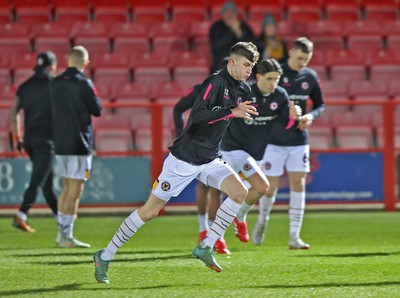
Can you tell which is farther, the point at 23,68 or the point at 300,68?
the point at 23,68

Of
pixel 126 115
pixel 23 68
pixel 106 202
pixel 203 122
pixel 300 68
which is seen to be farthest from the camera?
pixel 23 68

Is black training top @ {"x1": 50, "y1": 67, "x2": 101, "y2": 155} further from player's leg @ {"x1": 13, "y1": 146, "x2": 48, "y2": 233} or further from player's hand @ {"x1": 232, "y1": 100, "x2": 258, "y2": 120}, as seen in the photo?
player's hand @ {"x1": 232, "y1": 100, "x2": 258, "y2": 120}

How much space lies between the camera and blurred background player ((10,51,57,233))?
12.1 meters

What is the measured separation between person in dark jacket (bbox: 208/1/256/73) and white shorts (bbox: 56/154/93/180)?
5351 mm

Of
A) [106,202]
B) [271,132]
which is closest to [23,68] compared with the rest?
[106,202]

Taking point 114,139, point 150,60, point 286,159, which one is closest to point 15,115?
point 286,159

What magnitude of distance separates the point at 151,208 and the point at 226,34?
27.6ft

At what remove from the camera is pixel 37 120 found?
1228 centimetres

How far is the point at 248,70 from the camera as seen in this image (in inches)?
319

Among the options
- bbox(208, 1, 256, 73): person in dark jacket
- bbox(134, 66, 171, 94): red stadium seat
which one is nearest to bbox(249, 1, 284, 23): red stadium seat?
bbox(134, 66, 171, 94): red stadium seat

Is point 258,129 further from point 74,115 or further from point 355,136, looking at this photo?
point 355,136

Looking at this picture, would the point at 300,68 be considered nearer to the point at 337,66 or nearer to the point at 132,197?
the point at 132,197

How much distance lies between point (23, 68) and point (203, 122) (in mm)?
10976

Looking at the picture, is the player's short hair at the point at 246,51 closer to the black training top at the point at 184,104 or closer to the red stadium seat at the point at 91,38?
the black training top at the point at 184,104
